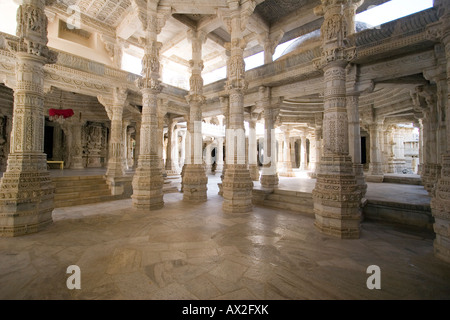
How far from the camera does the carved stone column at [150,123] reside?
7.07 m

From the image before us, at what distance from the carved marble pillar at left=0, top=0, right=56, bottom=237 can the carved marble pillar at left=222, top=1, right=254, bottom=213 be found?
4958 mm

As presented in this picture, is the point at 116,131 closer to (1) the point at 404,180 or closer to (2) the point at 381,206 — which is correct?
(2) the point at 381,206

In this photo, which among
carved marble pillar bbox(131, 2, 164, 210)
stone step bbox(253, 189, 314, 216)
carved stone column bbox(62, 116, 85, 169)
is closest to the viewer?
stone step bbox(253, 189, 314, 216)

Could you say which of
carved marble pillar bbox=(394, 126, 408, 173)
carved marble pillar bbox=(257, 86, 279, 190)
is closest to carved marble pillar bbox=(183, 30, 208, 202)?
carved marble pillar bbox=(257, 86, 279, 190)

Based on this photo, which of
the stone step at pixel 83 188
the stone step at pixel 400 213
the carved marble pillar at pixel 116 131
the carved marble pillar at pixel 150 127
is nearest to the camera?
the stone step at pixel 400 213

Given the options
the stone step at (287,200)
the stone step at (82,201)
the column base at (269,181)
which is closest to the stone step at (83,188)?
the stone step at (82,201)

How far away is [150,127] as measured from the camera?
23.8 feet

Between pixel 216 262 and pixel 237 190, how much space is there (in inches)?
141

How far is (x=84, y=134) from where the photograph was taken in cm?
1570

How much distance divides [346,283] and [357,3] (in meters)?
10.8

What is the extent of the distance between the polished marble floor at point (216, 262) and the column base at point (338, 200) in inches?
11.1

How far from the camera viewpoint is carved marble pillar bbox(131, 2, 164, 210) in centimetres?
705

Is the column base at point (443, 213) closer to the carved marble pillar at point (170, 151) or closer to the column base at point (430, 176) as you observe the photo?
the column base at point (430, 176)

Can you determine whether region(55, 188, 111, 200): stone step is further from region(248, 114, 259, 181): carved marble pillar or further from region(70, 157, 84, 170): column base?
region(248, 114, 259, 181): carved marble pillar
